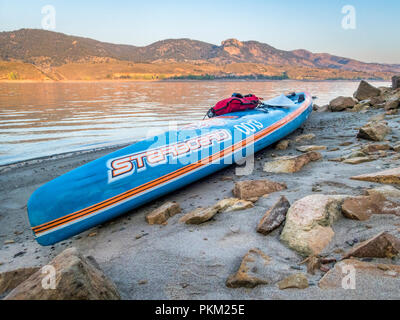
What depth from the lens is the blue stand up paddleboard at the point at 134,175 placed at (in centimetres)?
335

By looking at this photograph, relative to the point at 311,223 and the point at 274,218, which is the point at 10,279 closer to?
the point at 274,218

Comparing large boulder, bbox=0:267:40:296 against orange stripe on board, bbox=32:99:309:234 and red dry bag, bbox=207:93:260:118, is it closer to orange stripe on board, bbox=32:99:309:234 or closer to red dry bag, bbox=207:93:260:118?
orange stripe on board, bbox=32:99:309:234

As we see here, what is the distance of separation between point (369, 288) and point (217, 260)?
1.15 m

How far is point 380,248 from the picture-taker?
77.2 inches

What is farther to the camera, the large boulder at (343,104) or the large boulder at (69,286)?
the large boulder at (343,104)

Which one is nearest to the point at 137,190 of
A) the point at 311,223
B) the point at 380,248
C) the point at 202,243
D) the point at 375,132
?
the point at 202,243

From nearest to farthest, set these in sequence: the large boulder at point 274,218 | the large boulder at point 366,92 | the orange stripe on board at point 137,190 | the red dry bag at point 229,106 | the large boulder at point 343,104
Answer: the large boulder at point 274,218 → the orange stripe on board at point 137,190 → the red dry bag at point 229,106 → the large boulder at point 343,104 → the large boulder at point 366,92

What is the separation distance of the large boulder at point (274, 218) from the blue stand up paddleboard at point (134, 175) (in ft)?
6.16

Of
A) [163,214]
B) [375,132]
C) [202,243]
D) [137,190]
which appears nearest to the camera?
[202,243]

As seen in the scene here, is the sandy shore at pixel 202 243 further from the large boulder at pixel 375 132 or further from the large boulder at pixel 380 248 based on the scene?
the large boulder at pixel 375 132

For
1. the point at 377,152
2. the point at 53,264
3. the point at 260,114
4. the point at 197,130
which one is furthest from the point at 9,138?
the point at 377,152

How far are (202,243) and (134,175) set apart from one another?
65.8 inches

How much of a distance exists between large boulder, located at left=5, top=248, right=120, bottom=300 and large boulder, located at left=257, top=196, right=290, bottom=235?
1.49 meters

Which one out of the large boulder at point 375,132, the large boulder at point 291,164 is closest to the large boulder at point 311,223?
the large boulder at point 291,164
